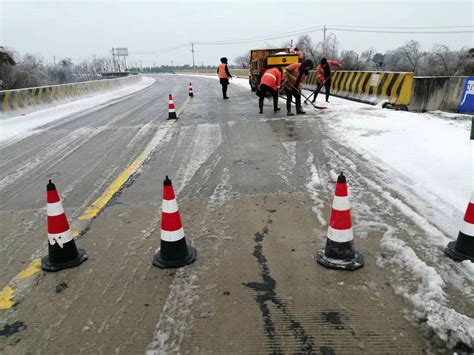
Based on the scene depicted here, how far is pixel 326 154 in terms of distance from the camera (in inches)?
264

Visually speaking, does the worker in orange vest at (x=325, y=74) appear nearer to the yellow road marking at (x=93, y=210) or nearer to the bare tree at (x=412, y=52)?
the yellow road marking at (x=93, y=210)

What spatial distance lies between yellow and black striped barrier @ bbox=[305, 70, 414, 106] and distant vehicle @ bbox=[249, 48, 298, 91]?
2.42 meters

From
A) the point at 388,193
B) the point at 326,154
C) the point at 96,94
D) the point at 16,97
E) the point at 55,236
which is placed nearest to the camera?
the point at 55,236

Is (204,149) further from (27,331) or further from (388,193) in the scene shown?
(27,331)

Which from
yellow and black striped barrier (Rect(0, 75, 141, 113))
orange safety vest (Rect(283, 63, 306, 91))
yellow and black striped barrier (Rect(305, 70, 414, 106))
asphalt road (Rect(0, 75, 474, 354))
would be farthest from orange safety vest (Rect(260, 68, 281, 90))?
yellow and black striped barrier (Rect(0, 75, 141, 113))

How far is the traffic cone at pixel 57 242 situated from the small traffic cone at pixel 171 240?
781mm

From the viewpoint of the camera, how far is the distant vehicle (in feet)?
56.0

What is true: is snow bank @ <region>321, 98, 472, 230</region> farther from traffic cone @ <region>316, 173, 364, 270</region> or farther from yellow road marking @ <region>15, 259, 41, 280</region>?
yellow road marking @ <region>15, 259, 41, 280</region>

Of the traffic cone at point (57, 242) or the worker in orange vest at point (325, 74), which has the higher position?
the worker in orange vest at point (325, 74)

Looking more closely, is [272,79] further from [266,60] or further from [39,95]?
[39,95]

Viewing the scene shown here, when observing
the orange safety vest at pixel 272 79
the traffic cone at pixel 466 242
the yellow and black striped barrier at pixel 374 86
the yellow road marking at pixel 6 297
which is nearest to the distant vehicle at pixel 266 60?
the yellow and black striped barrier at pixel 374 86

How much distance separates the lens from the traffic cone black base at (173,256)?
330 cm

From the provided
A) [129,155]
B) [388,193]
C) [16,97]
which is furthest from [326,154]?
[16,97]

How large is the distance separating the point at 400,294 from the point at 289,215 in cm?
164
